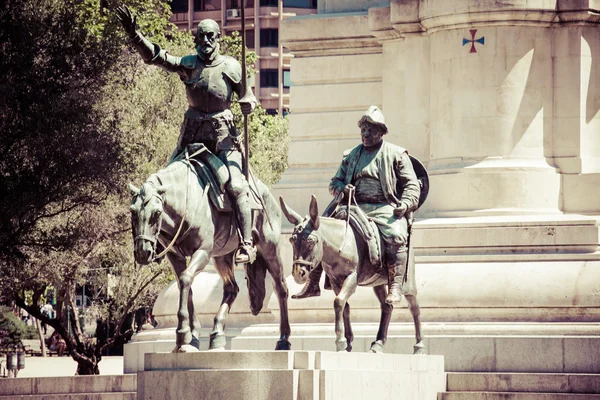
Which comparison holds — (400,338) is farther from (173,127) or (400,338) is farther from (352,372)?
(173,127)

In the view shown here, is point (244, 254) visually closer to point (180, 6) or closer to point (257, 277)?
point (257, 277)

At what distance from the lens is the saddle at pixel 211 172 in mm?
19859

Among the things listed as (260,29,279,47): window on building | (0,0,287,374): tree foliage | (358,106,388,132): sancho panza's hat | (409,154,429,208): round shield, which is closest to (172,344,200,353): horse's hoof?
(358,106,388,132): sancho panza's hat

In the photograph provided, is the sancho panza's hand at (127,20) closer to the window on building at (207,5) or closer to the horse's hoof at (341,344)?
the horse's hoof at (341,344)

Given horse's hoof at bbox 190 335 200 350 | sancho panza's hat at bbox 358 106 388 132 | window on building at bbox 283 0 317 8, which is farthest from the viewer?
window on building at bbox 283 0 317 8

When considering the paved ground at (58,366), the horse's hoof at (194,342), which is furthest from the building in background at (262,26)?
the horse's hoof at (194,342)

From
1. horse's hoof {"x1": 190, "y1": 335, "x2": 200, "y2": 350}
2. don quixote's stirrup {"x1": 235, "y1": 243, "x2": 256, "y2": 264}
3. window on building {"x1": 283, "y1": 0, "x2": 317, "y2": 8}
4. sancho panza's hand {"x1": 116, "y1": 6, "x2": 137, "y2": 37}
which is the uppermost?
window on building {"x1": 283, "y1": 0, "x2": 317, "y2": 8}

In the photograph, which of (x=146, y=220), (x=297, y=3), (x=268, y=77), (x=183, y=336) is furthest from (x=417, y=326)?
(x=268, y=77)

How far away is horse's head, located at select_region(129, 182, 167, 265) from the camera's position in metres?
18.5

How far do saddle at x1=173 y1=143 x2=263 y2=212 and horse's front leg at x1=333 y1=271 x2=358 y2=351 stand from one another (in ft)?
4.75

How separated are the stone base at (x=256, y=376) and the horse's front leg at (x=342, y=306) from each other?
87cm

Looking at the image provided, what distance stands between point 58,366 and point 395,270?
24.2m

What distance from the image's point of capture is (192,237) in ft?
63.7

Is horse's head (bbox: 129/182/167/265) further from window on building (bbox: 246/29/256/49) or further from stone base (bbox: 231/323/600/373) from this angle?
window on building (bbox: 246/29/256/49)
